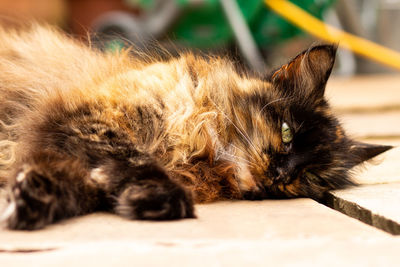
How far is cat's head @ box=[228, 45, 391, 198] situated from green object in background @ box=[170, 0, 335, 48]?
11.6 ft

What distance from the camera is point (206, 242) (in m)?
1.26

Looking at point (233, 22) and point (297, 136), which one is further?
point (233, 22)

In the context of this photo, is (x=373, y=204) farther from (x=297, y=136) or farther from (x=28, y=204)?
(x=28, y=204)

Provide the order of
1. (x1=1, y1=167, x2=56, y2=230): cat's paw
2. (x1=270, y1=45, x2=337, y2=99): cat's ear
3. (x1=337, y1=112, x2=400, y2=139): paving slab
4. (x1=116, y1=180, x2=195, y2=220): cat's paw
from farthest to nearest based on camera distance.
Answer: (x1=337, y1=112, x2=400, y2=139): paving slab, (x1=270, y1=45, x2=337, y2=99): cat's ear, (x1=116, y1=180, x2=195, y2=220): cat's paw, (x1=1, y1=167, x2=56, y2=230): cat's paw

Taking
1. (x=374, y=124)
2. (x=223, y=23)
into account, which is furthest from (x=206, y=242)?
(x=223, y=23)

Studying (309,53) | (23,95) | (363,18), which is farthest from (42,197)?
(363,18)

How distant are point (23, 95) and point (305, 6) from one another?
4.67 metres

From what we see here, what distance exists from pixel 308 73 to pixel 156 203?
1078mm

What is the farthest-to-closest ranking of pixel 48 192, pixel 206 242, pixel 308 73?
pixel 308 73
pixel 48 192
pixel 206 242

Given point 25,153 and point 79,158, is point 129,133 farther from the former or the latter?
point 25,153

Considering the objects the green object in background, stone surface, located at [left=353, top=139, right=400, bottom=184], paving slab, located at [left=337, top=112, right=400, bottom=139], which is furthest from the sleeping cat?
the green object in background

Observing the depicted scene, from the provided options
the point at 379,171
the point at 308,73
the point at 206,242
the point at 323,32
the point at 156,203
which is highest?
the point at 323,32

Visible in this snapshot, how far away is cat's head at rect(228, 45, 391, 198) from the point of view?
6.63 ft

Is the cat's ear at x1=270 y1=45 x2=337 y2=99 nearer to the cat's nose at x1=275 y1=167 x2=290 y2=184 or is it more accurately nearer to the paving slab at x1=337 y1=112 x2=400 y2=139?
the cat's nose at x1=275 y1=167 x2=290 y2=184
